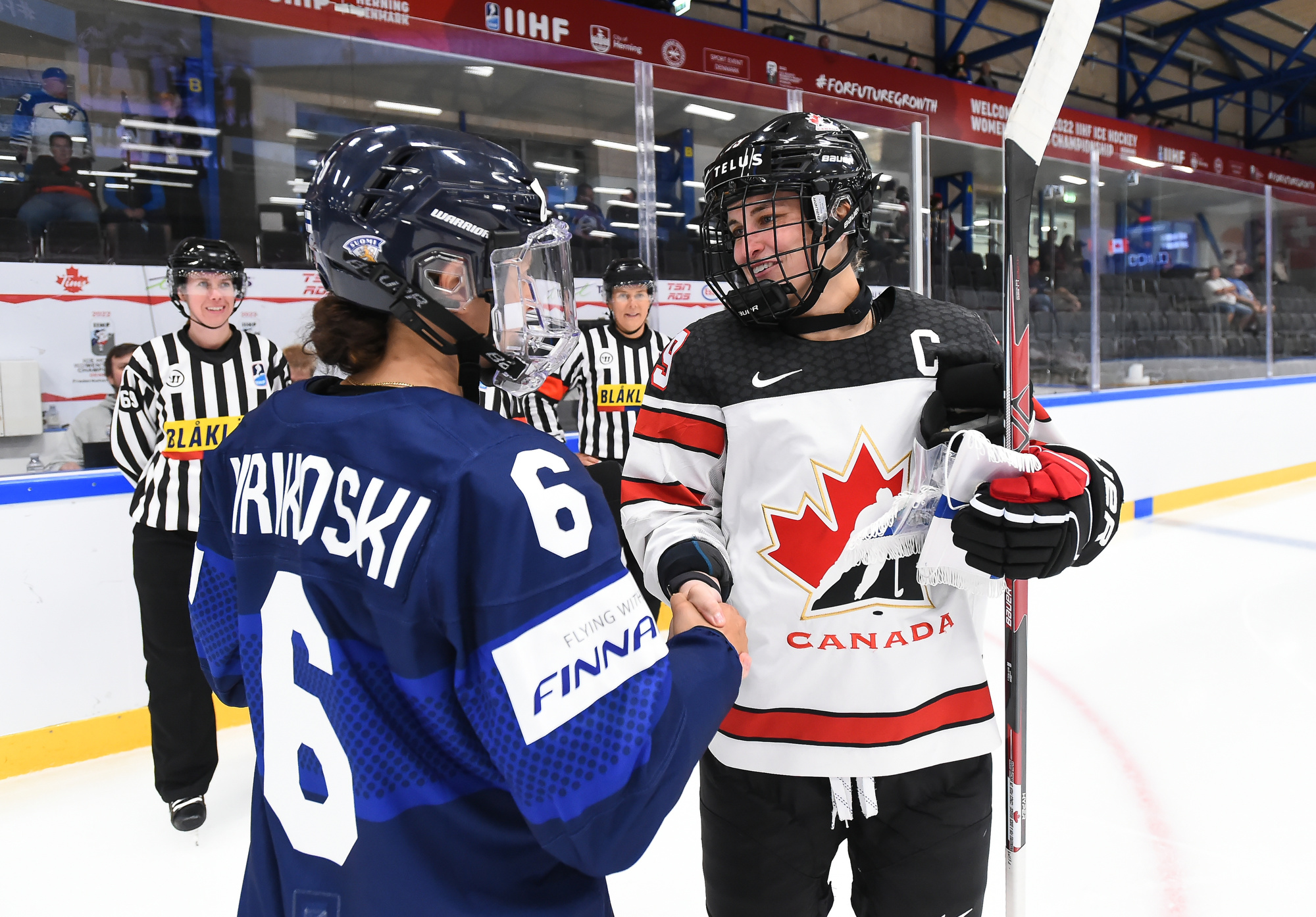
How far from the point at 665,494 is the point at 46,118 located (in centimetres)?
349

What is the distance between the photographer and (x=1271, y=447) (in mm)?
6129

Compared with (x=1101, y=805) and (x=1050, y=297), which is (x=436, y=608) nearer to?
(x=1101, y=805)

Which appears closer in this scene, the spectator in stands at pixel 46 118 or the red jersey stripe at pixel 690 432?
the red jersey stripe at pixel 690 432

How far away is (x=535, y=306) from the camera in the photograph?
74 cm

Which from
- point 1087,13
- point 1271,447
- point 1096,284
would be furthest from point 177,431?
point 1271,447

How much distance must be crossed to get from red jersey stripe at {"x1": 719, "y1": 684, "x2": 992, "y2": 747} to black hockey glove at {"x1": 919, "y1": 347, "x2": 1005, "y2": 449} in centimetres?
30

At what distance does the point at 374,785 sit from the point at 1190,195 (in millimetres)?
6657

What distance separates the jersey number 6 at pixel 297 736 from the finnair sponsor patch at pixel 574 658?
15 centimetres

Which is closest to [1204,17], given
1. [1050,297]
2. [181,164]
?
[1050,297]

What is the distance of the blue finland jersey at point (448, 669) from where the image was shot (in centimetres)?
56

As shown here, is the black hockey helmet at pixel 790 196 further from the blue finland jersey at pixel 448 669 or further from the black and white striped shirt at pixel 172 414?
the black and white striped shirt at pixel 172 414

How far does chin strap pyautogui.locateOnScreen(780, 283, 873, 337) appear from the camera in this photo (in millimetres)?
1038

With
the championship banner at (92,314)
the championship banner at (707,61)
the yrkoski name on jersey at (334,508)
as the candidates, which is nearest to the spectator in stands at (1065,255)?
the championship banner at (707,61)

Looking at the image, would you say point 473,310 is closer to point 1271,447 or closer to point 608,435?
point 608,435
